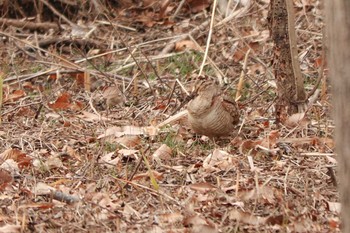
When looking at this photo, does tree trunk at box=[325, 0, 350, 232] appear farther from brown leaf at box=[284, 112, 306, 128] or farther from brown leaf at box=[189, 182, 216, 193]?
brown leaf at box=[284, 112, 306, 128]

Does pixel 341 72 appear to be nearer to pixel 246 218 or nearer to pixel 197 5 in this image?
pixel 246 218

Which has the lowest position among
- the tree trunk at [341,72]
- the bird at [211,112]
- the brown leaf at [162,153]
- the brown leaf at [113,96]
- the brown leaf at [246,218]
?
the brown leaf at [113,96]

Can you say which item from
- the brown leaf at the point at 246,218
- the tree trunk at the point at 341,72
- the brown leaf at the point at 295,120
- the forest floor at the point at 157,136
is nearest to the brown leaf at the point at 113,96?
the forest floor at the point at 157,136

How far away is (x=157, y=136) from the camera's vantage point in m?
6.51

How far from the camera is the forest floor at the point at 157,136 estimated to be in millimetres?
4902

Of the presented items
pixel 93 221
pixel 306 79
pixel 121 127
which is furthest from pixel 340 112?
pixel 306 79

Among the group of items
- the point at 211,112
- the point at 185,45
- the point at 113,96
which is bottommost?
the point at 185,45

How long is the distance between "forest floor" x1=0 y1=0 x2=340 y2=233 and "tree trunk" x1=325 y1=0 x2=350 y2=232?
4.19 ft

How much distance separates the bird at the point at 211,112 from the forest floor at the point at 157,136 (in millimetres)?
130

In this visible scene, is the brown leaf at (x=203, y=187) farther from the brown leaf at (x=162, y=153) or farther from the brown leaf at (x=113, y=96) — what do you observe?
the brown leaf at (x=113, y=96)

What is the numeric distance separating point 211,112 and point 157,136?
44 centimetres

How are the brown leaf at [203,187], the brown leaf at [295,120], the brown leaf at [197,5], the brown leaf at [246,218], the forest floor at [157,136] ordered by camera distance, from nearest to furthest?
the brown leaf at [246,218] → the forest floor at [157,136] → the brown leaf at [203,187] → the brown leaf at [295,120] → the brown leaf at [197,5]

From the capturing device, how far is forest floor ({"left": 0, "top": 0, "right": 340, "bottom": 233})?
490 centimetres

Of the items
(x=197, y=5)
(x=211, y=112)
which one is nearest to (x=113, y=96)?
(x=211, y=112)
